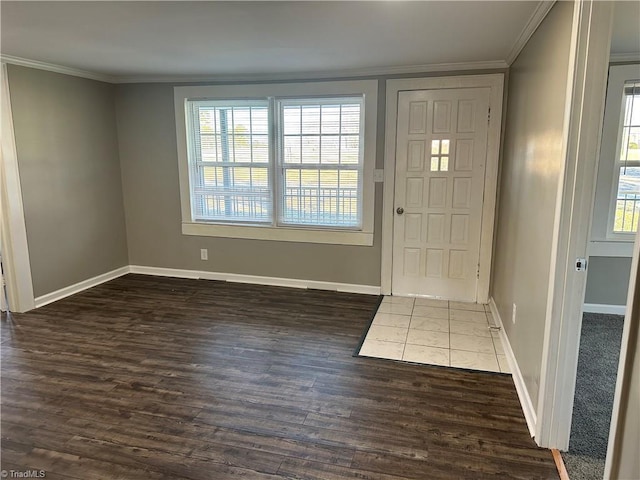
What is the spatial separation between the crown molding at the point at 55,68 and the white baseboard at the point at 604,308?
17.4ft

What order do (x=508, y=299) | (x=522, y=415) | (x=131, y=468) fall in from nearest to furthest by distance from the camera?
(x=131, y=468), (x=522, y=415), (x=508, y=299)

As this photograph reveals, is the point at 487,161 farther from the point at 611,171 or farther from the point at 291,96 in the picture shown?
the point at 291,96

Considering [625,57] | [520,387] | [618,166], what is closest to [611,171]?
[618,166]

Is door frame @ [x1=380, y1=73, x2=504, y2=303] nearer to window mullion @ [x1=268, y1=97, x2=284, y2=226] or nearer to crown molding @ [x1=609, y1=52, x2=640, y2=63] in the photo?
crown molding @ [x1=609, y1=52, x2=640, y2=63]

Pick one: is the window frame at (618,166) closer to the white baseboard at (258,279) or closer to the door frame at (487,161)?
the door frame at (487,161)

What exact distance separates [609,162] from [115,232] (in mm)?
5074

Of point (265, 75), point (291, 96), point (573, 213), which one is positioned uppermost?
point (265, 75)

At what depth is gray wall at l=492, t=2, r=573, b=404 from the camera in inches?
78.4

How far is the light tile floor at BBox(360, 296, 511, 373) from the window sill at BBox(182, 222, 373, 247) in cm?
71

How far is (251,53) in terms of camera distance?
10.8 feet

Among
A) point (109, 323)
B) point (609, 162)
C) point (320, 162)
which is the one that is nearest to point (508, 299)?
point (609, 162)

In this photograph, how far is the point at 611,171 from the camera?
3633 mm

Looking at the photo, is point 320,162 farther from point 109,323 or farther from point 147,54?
point 109,323

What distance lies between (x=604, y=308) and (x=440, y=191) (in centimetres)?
183
